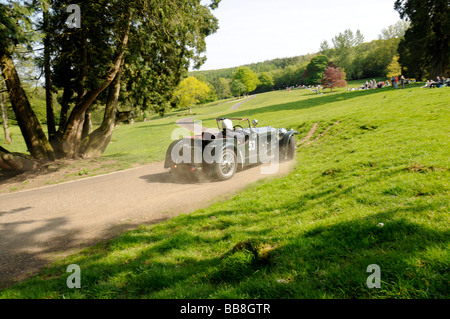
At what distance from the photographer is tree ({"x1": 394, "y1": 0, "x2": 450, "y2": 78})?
2917 centimetres

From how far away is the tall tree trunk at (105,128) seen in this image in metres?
14.2

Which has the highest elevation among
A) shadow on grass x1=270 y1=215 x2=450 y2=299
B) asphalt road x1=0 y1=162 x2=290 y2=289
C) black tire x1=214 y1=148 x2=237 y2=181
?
black tire x1=214 y1=148 x2=237 y2=181

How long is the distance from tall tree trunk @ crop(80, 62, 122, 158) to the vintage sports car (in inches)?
308

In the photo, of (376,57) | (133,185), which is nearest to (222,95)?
(376,57)

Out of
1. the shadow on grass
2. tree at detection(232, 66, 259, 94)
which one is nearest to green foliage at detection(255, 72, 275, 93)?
tree at detection(232, 66, 259, 94)

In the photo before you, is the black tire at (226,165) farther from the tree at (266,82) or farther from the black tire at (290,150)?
the tree at (266,82)

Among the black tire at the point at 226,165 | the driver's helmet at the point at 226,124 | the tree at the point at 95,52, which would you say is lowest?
the black tire at the point at 226,165

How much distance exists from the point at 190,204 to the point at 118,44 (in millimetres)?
9977

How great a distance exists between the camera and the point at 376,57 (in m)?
71.9

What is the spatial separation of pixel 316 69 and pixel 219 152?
94.2 meters

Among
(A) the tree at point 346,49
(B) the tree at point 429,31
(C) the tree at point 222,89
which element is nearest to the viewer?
(B) the tree at point 429,31

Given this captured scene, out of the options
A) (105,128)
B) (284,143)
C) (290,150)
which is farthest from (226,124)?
(105,128)

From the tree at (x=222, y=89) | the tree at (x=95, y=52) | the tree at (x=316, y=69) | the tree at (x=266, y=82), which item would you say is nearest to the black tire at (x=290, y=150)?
the tree at (x=95, y=52)

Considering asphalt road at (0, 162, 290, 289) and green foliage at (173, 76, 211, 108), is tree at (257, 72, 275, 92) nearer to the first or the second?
green foliage at (173, 76, 211, 108)
